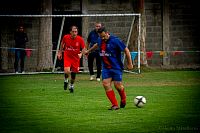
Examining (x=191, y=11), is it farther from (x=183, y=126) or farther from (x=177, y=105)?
(x=183, y=126)

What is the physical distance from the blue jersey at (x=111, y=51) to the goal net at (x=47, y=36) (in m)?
14.0

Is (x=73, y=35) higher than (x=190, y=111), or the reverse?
(x=73, y=35)

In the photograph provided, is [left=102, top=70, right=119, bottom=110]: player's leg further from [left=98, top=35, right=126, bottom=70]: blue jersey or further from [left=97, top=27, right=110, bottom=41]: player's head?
[left=97, top=27, right=110, bottom=41]: player's head

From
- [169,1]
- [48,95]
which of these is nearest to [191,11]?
[169,1]

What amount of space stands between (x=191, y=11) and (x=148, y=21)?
2.51 m

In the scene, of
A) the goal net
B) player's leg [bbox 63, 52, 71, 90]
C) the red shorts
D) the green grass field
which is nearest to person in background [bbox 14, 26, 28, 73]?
the goal net

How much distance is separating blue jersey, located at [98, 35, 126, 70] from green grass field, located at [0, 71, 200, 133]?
1.07m

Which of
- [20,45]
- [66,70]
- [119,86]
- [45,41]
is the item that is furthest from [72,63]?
[45,41]

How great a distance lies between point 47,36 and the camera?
115 ft

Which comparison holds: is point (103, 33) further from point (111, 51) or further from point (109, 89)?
point (109, 89)

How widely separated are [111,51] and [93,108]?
1446 millimetres

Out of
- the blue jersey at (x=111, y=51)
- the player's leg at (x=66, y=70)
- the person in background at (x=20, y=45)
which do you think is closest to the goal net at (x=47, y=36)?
the person in background at (x=20, y=45)

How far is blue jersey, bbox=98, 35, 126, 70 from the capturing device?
18.3 meters

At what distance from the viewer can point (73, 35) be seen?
79.5ft
